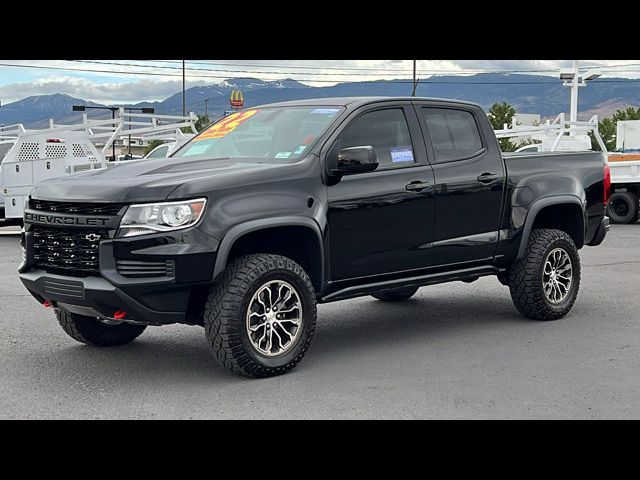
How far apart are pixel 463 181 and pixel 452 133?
48 centimetres

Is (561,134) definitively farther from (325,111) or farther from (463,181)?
(325,111)

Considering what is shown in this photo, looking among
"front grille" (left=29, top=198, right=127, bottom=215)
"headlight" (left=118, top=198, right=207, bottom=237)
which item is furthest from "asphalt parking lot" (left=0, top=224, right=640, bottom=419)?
"front grille" (left=29, top=198, right=127, bottom=215)

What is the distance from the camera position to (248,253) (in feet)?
20.4

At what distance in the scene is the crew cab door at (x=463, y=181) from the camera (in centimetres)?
725

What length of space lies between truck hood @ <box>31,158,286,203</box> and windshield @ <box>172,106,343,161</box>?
0.81ft

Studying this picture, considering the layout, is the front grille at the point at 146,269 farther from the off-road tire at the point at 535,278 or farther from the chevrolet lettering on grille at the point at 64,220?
the off-road tire at the point at 535,278

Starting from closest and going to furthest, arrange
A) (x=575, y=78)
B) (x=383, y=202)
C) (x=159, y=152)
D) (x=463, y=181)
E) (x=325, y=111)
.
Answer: (x=383, y=202) < (x=325, y=111) < (x=463, y=181) < (x=159, y=152) < (x=575, y=78)

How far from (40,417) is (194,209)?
159 cm

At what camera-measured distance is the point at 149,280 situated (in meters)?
5.62

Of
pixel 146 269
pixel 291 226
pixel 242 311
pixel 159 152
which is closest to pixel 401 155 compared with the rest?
pixel 291 226

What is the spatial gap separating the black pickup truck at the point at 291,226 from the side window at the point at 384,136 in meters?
0.01

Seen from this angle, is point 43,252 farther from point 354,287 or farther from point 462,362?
point 462,362

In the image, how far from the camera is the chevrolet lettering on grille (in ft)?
18.7

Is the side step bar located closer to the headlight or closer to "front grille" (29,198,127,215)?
the headlight
